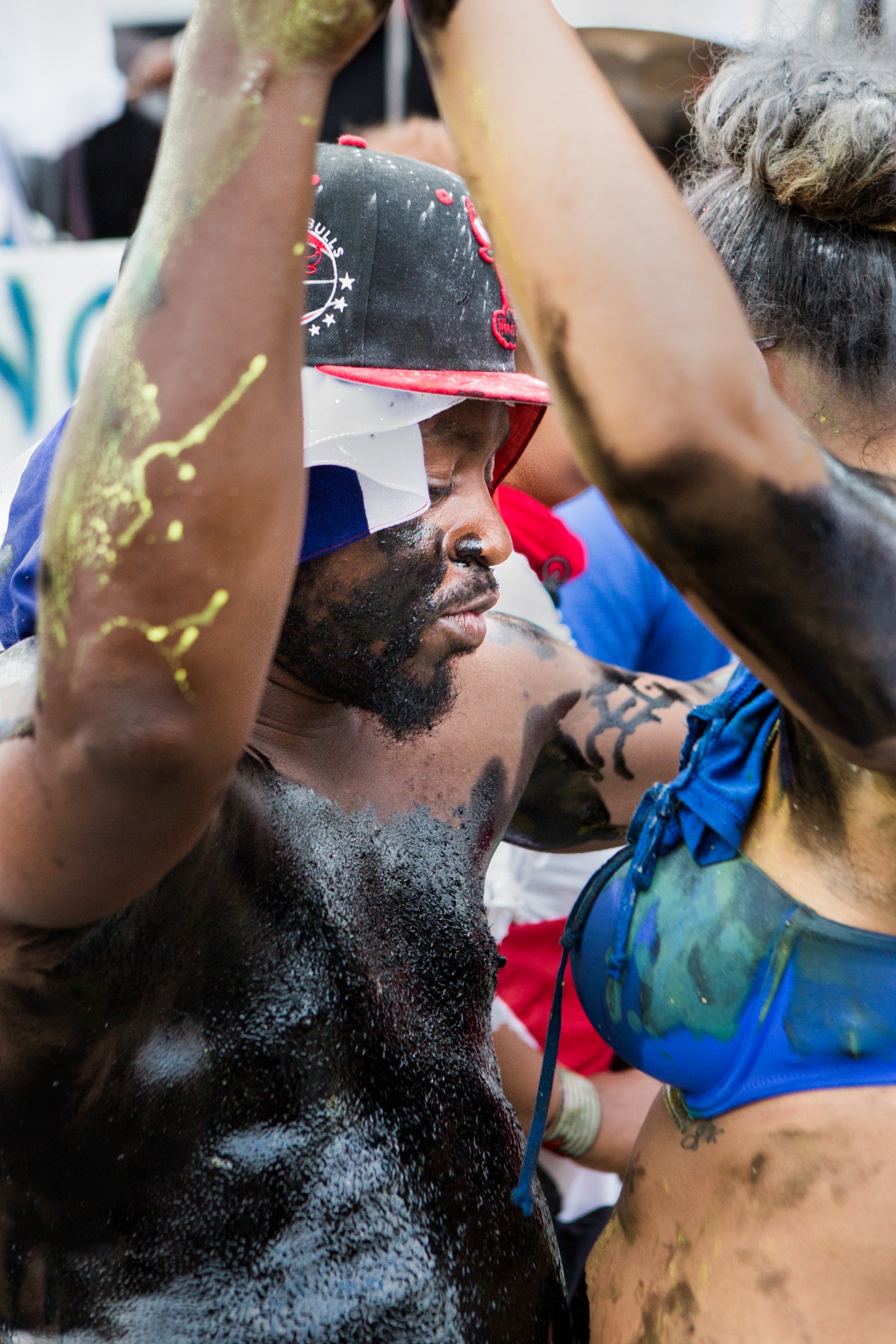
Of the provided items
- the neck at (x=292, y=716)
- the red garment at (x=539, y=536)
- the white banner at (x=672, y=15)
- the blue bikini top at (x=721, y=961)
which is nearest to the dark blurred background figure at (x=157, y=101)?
the white banner at (x=672, y=15)

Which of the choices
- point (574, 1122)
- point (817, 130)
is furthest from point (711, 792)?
point (574, 1122)

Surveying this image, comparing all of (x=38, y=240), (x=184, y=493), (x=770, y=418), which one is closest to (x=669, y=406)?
(x=770, y=418)

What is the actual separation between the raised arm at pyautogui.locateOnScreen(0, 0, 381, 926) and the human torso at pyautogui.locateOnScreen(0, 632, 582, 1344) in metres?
0.43

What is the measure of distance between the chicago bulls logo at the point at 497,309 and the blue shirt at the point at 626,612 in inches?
49.1

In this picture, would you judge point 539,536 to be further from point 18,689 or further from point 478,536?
point 18,689

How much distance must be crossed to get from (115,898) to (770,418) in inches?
25.7

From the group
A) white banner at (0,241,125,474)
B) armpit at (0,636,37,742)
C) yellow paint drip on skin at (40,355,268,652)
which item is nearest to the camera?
yellow paint drip on skin at (40,355,268,652)

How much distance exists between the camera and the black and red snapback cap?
5.60 feet

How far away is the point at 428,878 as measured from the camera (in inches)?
69.5

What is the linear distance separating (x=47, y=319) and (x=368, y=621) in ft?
10.7

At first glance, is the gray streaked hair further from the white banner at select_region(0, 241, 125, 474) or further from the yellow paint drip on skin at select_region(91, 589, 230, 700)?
the white banner at select_region(0, 241, 125, 474)

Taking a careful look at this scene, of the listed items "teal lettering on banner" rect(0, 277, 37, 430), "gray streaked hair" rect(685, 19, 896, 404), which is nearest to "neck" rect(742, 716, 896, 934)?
"gray streaked hair" rect(685, 19, 896, 404)

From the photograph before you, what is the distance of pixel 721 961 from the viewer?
1447 mm

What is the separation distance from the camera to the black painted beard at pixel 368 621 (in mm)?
1782
